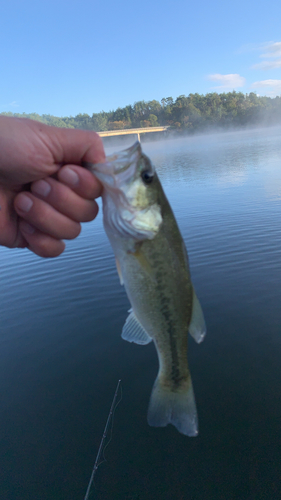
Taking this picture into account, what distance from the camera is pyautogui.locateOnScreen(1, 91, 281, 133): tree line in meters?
126

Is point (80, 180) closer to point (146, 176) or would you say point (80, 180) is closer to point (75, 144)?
point (75, 144)

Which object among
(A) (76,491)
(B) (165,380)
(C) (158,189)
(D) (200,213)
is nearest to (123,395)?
(A) (76,491)

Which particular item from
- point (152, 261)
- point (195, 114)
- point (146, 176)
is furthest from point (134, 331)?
point (195, 114)

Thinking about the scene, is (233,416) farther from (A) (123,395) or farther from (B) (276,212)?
(B) (276,212)

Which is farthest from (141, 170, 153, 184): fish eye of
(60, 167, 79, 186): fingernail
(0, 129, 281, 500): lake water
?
(0, 129, 281, 500): lake water

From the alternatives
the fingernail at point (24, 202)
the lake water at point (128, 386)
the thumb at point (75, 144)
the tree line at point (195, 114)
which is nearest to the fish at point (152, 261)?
the thumb at point (75, 144)

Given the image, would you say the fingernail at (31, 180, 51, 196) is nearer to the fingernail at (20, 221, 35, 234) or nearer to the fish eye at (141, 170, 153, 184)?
the fingernail at (20, 221, 35, 234)

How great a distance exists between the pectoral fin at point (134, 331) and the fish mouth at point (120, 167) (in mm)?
1060

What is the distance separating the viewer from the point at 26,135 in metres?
2.44

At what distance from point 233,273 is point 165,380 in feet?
31.0

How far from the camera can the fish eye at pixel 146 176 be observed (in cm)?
226

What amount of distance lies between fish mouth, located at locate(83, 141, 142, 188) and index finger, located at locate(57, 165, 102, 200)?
19cm

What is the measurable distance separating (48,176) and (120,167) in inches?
30.8

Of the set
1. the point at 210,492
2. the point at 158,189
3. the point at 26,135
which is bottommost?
the point at 210,492
